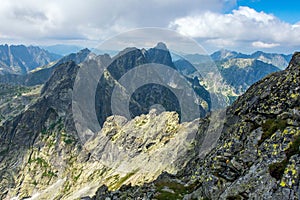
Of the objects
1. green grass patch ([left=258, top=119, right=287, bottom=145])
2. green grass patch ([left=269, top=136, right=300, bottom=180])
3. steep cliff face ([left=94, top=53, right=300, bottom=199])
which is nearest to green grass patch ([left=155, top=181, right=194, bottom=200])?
steep cliff face ([left=94, top=53, right=300, bottom=199])

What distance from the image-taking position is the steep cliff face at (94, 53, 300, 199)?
111 feet

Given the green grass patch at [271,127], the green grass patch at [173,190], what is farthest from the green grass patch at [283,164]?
the green grass patch at [173,190]

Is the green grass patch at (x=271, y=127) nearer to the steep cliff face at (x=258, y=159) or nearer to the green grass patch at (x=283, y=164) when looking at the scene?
the steep cliff face at (x=258, y=159)

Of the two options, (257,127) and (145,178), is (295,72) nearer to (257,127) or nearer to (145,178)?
(257,127)

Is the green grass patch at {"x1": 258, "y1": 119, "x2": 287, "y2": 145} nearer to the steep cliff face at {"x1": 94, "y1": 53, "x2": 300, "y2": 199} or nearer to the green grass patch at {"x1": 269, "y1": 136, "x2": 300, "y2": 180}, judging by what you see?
the steep cliff face at {"x1": 94, "y1": 53, "x2": 300, "y2": 199}

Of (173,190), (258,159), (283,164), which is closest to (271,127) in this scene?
(258,159)

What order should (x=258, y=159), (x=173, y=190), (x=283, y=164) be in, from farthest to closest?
(x=173, y=190) → (x=258, y=159) → (x=283, y=164)

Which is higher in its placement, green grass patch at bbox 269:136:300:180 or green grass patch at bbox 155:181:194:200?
green grass patch at bbox 269:136:300:180

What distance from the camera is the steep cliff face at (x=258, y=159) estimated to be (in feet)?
111

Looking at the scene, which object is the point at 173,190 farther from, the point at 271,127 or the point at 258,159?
the point at 271,127

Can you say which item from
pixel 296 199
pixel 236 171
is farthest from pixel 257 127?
pixel 296 199

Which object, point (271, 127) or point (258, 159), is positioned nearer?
point (258, 159)

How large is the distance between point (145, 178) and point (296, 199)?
15498 cm

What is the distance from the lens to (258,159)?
38.5m
